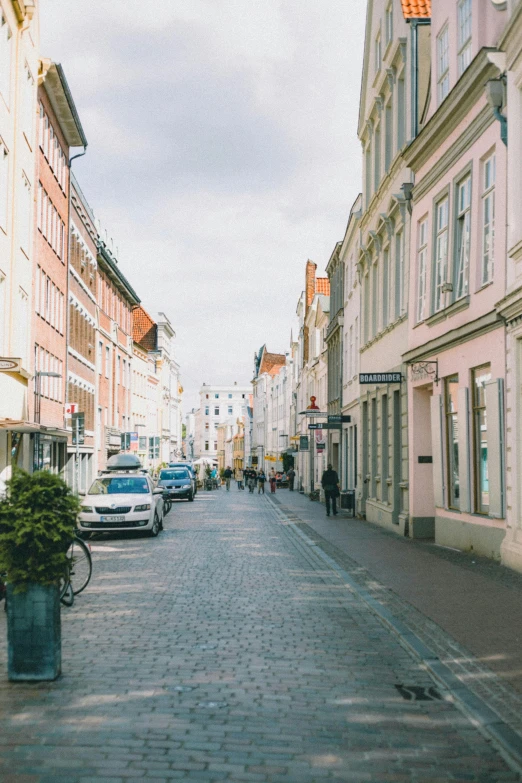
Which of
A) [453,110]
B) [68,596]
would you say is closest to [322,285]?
[453,110]

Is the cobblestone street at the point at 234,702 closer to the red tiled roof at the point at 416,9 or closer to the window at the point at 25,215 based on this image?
the red tiled roof at the point at 416,9

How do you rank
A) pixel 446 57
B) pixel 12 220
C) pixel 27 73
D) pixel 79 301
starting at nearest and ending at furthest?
pixel 446 57, pixel 12 220, pixel 27 73, pixel 79 301

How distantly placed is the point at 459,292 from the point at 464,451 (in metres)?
3.00

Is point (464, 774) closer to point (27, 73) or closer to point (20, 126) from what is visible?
point (20, 126)

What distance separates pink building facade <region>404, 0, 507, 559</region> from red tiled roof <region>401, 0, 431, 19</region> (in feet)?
9.14

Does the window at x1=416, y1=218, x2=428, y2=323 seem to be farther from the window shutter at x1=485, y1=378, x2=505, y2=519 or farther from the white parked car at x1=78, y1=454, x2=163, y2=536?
the white parked car at x1=78, y1=454, x2=163, y2=536

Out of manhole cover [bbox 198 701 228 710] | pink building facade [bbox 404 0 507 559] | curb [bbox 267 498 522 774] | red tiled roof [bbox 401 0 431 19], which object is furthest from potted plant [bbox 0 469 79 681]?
red tiled roof [bbox 401 0 431 19]

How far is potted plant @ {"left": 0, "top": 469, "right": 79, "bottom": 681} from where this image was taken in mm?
7074

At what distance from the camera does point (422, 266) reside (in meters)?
20.7

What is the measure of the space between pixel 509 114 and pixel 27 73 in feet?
61.3

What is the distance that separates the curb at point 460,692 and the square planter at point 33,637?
9.66 ft

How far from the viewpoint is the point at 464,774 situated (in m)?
5.05

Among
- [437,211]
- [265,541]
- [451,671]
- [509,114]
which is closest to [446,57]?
[437,211]

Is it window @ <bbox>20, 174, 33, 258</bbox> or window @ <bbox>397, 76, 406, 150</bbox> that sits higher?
window @ <bbox>397, 76, 406, 150</bbox>
